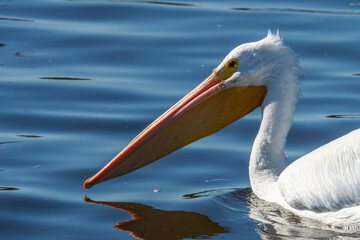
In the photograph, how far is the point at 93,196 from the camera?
613 cm

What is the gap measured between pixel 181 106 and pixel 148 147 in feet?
1.24

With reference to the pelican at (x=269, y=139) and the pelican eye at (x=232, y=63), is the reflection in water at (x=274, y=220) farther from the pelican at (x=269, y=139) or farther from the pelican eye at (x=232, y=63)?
the pelican eye at (x=232, y=63)

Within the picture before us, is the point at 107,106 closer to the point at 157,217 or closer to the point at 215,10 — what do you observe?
the point at 157,217

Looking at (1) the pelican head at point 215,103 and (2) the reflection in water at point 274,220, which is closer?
(2) the reflection in water at point 274,220

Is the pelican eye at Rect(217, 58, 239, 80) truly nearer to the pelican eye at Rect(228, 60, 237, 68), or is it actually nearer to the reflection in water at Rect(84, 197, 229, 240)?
the pelican eye at Rect(228, 60, 237, 68)

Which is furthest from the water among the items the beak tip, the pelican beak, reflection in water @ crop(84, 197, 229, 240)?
the pelican beak

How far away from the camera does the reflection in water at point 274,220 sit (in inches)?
209

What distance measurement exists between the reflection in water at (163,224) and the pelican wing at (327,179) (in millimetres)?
513

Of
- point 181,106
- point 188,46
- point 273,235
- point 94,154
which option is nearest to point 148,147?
point 181,106

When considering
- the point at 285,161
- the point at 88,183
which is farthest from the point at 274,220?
the point at 88,183

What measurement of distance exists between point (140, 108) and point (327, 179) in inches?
108

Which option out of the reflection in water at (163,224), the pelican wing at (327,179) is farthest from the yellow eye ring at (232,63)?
the reflection in water at (163,224)

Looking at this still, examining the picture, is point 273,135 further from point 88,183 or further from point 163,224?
point 88,183

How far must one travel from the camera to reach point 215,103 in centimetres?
609
